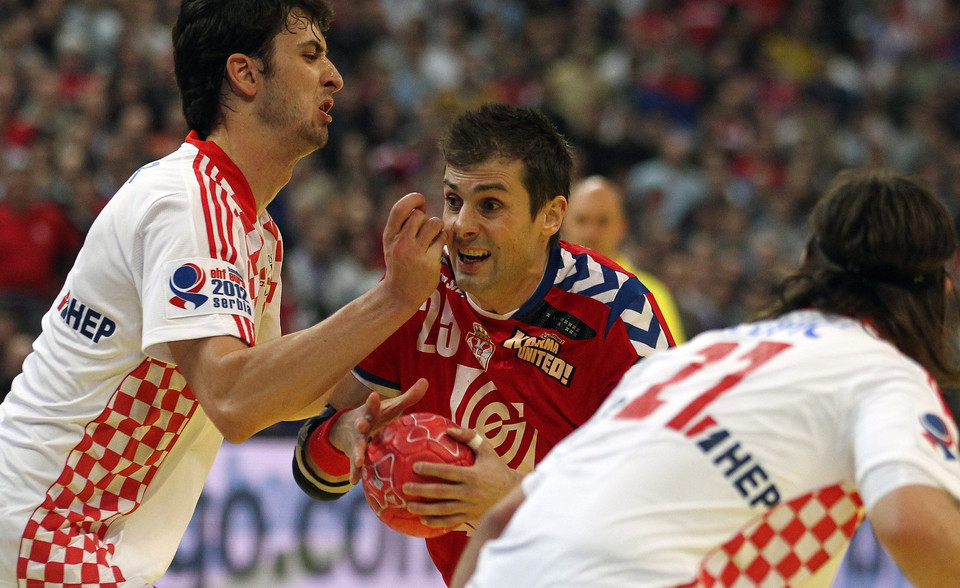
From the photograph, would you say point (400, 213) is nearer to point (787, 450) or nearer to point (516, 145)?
point (516, 145)

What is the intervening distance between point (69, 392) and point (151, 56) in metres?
7.82

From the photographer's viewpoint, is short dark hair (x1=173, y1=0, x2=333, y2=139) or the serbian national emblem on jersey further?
the serbian national emblem on jersey

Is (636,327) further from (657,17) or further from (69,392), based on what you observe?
(657,17)

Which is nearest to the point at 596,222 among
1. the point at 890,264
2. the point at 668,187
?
the point at 890,264

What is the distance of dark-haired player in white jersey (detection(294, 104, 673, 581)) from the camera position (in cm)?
377

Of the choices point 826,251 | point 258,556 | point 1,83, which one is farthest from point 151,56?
point 826,251

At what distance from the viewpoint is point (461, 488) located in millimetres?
3105

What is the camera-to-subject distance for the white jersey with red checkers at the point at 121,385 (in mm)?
3088

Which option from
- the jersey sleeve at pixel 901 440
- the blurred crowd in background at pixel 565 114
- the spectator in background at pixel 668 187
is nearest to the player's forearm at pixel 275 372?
the jersey sleeve at pixel 901 440

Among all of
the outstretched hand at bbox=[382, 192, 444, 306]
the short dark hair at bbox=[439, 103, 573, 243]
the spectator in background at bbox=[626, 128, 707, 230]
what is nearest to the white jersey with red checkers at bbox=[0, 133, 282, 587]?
the outstretched hand at bbox=[382, 192, 444, 306]

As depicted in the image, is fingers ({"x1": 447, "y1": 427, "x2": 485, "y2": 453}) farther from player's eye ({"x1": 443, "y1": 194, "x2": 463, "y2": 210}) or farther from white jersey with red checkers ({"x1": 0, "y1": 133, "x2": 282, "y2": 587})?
player's eye ({"x1": 443, "y1": 194, "x2": 463, "y2": 210})

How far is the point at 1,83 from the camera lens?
9578mm

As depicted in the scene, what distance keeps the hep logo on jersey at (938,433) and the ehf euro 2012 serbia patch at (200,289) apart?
1.80 metres

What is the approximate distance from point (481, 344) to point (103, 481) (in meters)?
1.35
